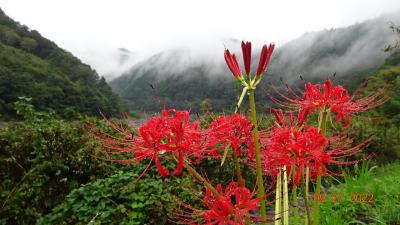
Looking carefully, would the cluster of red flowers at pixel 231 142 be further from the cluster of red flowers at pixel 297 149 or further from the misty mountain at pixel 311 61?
the misty mountain at pixel 311 61

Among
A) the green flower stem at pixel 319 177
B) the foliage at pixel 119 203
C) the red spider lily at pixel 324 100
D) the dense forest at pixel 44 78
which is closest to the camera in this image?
the green flower stem at pixel 319 177

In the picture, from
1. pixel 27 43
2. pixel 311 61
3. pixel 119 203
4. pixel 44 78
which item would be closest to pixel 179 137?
pixel 119 203

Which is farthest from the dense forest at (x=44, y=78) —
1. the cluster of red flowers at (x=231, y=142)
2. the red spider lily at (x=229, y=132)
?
the red spider lily at (x=229, y=132)

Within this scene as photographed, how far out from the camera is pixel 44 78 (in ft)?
142

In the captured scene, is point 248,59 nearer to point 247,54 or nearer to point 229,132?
point 247,54

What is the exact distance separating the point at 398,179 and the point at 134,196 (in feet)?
12.9

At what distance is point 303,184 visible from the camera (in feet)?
5.47

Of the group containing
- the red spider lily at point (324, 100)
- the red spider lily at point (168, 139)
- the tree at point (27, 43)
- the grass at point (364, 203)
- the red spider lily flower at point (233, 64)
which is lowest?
the grass at point (364, 203)

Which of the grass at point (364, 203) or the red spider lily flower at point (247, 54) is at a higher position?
the red spider lily flower at point (247, 54)

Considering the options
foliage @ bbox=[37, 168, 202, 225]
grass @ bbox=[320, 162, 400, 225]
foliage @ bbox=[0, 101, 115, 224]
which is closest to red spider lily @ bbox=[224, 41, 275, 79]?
foliage @ bbox=[37, 168, 202, 225]

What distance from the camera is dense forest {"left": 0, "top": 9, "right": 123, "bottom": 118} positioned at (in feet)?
124

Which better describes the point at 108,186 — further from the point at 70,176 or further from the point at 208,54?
the point at 208,54

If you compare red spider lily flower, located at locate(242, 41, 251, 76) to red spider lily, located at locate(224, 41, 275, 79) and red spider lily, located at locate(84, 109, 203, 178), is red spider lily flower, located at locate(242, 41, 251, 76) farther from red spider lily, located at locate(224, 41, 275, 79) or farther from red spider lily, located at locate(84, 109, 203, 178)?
red spider lily, located at locate(84, 109, 203, 178)

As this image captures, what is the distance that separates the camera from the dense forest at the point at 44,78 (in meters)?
37.9
